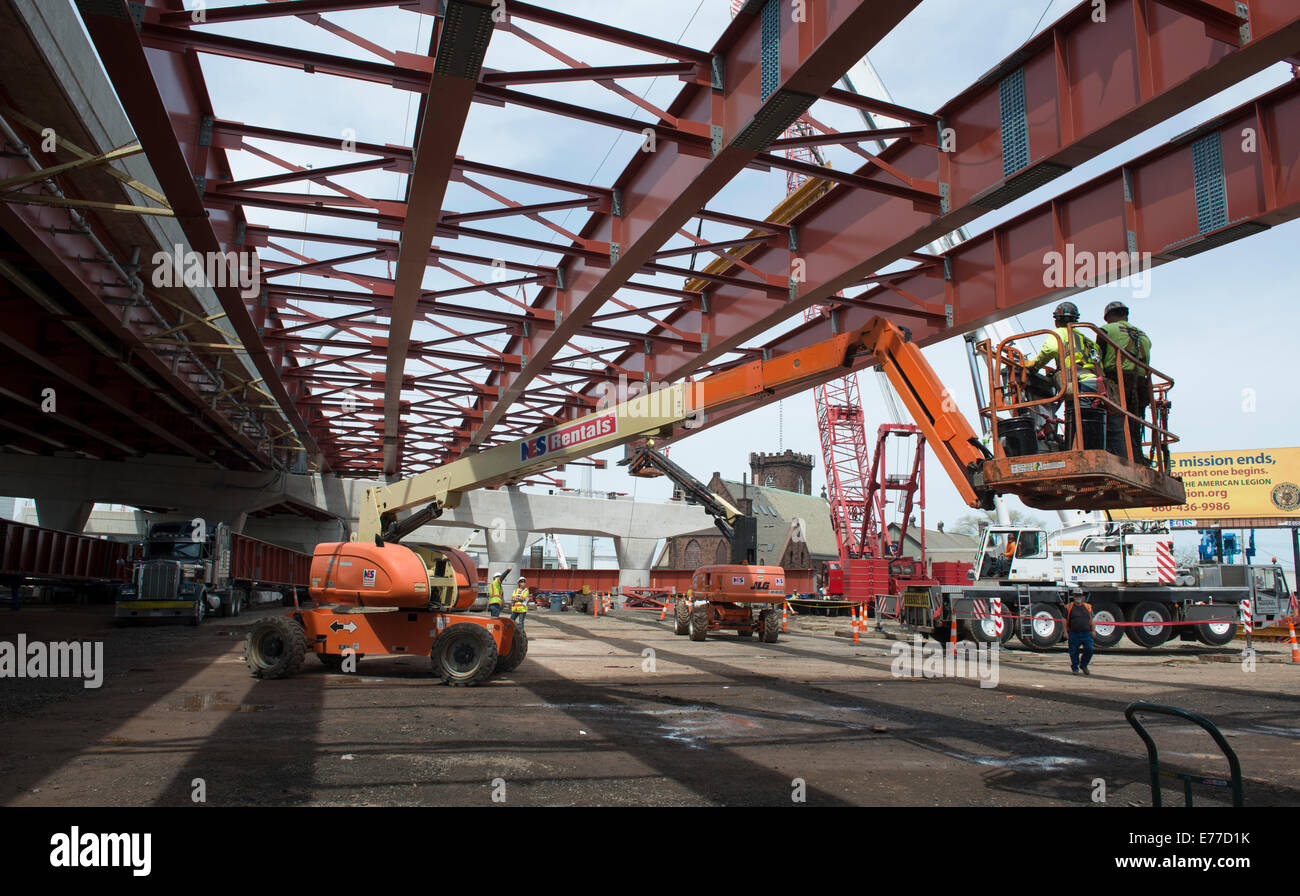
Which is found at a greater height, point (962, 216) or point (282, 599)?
point (962, 216)

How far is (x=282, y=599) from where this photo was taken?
3697cm

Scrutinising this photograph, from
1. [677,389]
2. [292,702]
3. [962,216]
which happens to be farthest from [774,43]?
[292,702]

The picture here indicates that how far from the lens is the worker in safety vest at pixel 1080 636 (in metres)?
15.9

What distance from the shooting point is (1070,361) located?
308 inches

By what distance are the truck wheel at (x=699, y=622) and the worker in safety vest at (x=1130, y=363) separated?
15.4 meters

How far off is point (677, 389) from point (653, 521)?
3394 cm

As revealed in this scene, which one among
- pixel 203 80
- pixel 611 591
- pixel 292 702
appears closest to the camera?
pixel 203 80

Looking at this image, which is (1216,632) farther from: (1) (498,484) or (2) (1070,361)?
(1) (498,484)

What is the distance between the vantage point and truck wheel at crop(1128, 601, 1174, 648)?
20.7 meters

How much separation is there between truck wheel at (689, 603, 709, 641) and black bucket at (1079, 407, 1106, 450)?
16.0 metres

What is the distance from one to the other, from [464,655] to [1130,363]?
9539 mm

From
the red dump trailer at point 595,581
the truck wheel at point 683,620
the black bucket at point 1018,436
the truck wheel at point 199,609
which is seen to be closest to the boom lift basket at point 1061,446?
the black bucket at point 1018,436

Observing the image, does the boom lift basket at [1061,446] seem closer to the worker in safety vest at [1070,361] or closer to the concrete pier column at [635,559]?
the worker in safety vest at [1070,361]
